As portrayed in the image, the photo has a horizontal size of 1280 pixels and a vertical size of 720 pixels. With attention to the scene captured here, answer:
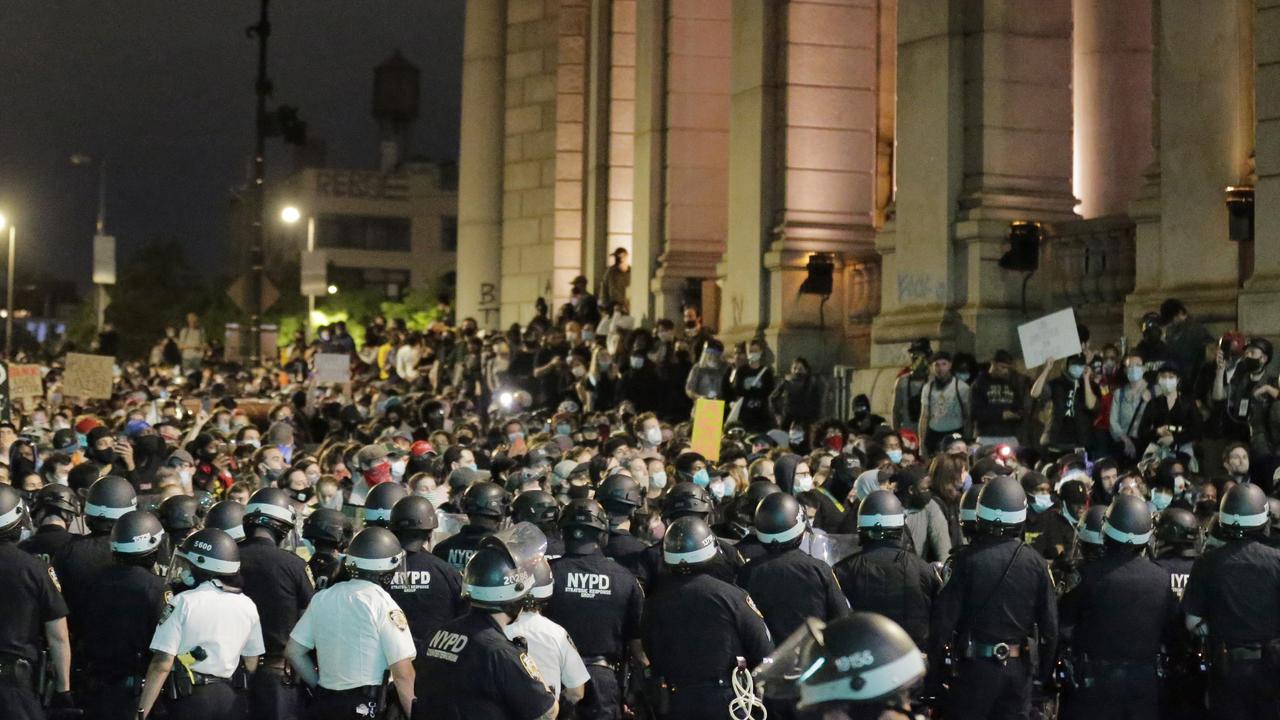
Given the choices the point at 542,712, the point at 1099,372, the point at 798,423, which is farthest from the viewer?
the point at 798,423

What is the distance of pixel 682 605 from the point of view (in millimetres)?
10242

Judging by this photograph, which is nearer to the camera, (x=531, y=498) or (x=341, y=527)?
(x=341, y=527)

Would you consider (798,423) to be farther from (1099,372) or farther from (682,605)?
(682,605)

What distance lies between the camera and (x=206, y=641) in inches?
402

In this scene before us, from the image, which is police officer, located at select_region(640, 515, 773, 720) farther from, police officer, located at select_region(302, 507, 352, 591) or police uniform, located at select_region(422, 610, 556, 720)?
police officer, located at select_region(302, 507, 352, 591)

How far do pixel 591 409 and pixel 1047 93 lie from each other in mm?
8147

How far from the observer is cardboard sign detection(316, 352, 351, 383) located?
104 ft

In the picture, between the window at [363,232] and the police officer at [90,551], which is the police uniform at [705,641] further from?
the window at [363,232]

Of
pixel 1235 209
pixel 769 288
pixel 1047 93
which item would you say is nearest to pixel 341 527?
pixel 1235 209

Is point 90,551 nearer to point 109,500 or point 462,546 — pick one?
point 109,500

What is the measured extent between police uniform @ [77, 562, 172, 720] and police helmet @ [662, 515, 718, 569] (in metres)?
2.98

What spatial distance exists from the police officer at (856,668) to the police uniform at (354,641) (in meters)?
4.42

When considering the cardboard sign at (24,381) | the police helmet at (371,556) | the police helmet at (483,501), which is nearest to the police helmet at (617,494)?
the police helmet at (483,501)

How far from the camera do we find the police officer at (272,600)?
1089 centimetres
